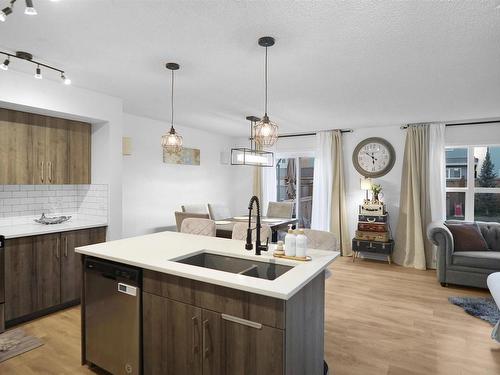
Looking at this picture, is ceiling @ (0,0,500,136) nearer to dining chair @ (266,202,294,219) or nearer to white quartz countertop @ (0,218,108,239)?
white quartz countertop @ (0,218,108,239)

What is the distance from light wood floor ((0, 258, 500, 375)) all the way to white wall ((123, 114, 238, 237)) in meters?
1.87

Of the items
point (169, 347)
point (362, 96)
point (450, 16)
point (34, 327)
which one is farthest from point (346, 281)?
point (34, 327)

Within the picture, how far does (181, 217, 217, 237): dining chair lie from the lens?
3.44 m

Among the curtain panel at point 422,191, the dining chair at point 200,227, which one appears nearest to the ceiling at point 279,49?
the curtain panel at point 422,191

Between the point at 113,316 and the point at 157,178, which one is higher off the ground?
the point at 157,178

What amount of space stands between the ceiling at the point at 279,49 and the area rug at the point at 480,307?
2396 millimetres

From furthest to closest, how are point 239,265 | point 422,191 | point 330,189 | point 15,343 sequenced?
point 330,189 < point 422,191 < point 15,343 < point 239,265

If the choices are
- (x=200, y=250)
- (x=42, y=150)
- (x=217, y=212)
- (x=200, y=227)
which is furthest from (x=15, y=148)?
(x=217, y=212)

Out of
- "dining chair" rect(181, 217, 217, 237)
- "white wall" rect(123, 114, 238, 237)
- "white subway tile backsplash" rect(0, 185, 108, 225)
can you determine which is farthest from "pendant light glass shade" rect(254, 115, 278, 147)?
"white wall" rect(123, 114, 238, 237)

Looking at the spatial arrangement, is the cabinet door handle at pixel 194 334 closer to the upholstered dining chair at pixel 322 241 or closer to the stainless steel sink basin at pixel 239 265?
the stainless steel sink basin at pixel 239 265

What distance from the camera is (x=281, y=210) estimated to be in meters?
5.72

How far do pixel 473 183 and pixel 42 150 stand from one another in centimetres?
615

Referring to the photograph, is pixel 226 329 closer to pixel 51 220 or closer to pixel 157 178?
pixel 51 220

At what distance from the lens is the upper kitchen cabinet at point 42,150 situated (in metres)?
2.96
